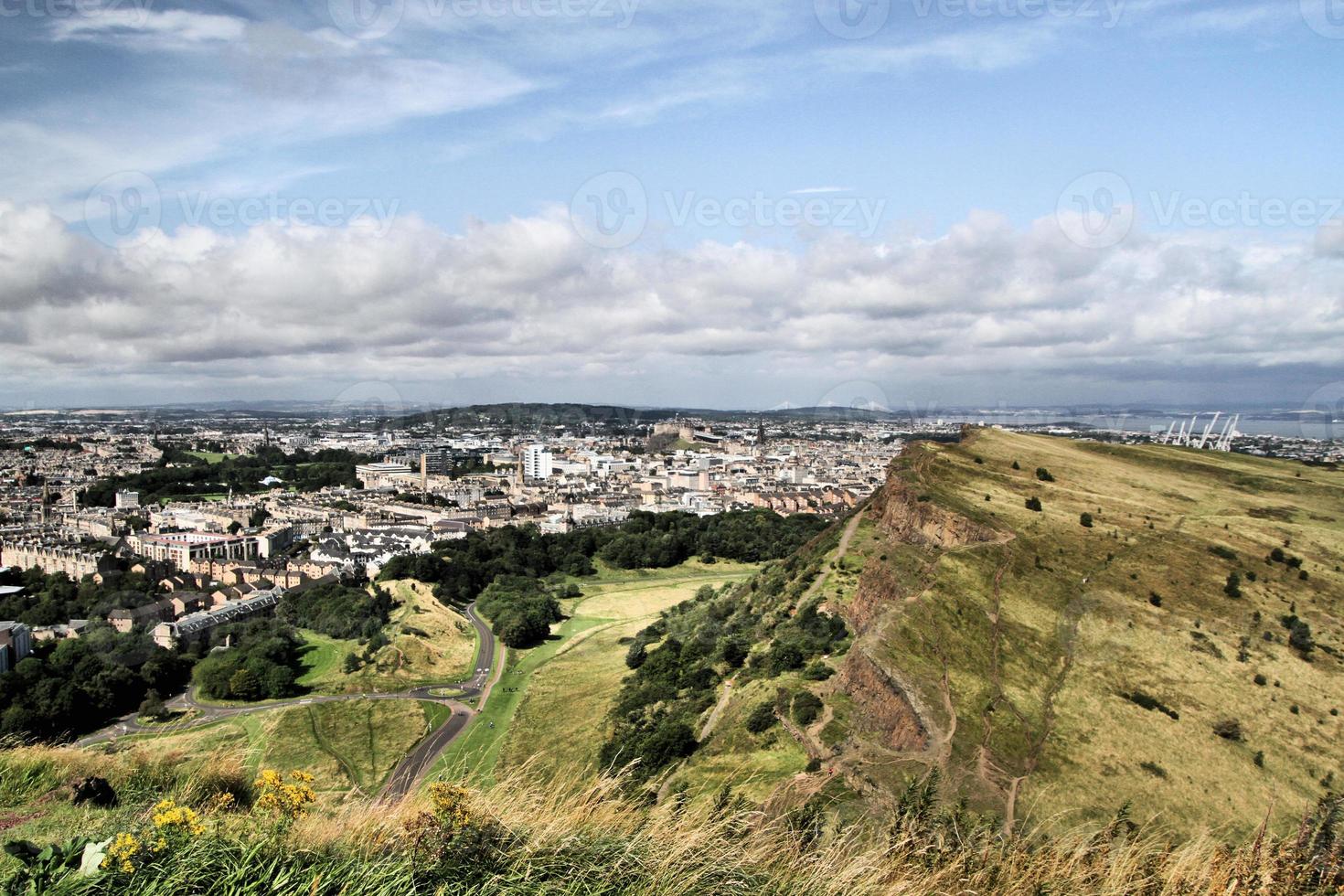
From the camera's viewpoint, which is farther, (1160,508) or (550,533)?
(550,533)

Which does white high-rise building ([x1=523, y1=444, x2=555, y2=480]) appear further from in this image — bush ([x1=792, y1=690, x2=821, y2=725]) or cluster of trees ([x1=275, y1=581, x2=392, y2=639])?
bush ([x1=792, y1=690, x2=821, y2=725])

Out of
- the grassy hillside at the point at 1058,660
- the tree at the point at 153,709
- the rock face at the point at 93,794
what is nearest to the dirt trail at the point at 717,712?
the grassy hillside at the point at 1058,660

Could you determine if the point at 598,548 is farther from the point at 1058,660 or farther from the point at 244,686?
the point at 1058,660

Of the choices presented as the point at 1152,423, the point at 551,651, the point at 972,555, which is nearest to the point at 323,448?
the point at 551,651

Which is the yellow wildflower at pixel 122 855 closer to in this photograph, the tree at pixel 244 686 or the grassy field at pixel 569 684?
the grassy field at pixel 569 684

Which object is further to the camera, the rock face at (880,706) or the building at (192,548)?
the building at (192,548)

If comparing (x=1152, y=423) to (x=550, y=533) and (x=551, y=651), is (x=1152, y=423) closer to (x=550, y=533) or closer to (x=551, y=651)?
(x=550, y=533)

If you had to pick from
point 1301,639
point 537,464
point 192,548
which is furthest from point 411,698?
point 537,464
